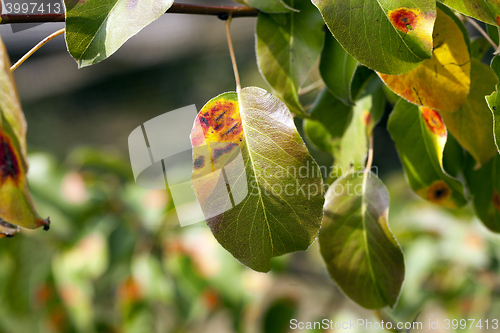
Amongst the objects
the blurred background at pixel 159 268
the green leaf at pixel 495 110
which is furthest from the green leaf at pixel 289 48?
the blurred background at pixel 159 268

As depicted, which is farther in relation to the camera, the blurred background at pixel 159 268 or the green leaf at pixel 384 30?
the blurred background at pixel 159 268

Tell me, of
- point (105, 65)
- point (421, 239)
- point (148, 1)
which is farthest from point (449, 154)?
point (105, 65)

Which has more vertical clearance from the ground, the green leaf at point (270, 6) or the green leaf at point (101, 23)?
the green leaf at point (101, 23)

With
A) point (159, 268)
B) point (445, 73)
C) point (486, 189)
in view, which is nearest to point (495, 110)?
point (445, 73)

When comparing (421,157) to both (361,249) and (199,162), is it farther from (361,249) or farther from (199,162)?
(199,162)

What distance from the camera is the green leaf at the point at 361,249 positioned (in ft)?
0.94

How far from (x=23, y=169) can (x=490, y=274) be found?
80 centimetres

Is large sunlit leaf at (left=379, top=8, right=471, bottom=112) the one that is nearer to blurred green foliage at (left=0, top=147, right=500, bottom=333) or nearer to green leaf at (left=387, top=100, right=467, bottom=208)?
green leaf at (left=387, top=100, right=467, bottom=208)

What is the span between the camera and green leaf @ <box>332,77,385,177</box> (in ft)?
1.06

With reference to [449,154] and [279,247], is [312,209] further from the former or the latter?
[449,154]

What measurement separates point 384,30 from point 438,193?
190 mm

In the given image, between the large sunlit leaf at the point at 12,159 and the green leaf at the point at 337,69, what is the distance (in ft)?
0.69

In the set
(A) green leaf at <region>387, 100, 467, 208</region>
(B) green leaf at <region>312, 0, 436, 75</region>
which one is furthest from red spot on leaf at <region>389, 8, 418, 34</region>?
(A) green leaf at <region>387, 100, 467, 208</region>

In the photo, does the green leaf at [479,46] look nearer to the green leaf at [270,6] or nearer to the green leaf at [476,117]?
the green leaf at [476,117]
